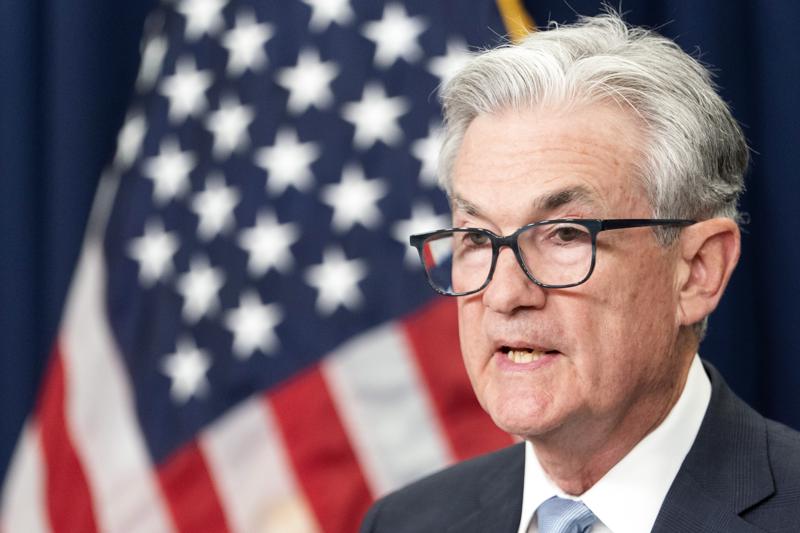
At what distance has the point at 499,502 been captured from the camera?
6.33 ft

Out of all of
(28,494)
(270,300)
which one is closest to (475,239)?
(270,300)

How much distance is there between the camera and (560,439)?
5.47 ft

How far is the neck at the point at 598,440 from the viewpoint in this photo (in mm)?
1656

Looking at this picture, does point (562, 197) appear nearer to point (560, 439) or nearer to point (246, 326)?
point (560, 439)

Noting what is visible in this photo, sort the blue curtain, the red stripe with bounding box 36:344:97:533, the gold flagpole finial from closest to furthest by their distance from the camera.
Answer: the gold flagpole finial → the red stripe with bounding box 36:344:97:533 → the blue curtain

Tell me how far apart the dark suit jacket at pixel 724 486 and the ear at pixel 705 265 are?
0.15m

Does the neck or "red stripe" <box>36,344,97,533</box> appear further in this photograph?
"red stripe" <box>36,344,97,533</box>

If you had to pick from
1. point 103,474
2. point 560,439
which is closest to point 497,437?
point 560,439

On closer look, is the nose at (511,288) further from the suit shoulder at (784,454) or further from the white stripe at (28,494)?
the white stripe at (28,494)

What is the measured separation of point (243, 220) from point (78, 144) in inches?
28.0

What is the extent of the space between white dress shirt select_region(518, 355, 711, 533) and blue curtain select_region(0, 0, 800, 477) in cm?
93

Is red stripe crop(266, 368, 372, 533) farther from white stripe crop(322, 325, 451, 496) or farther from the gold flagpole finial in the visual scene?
the gold flagpole finial

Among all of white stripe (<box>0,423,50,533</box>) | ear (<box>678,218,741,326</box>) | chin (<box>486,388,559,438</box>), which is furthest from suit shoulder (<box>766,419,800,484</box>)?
white stripe (<box>0,423,50,533</box>)

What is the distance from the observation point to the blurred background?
94.0 inches
